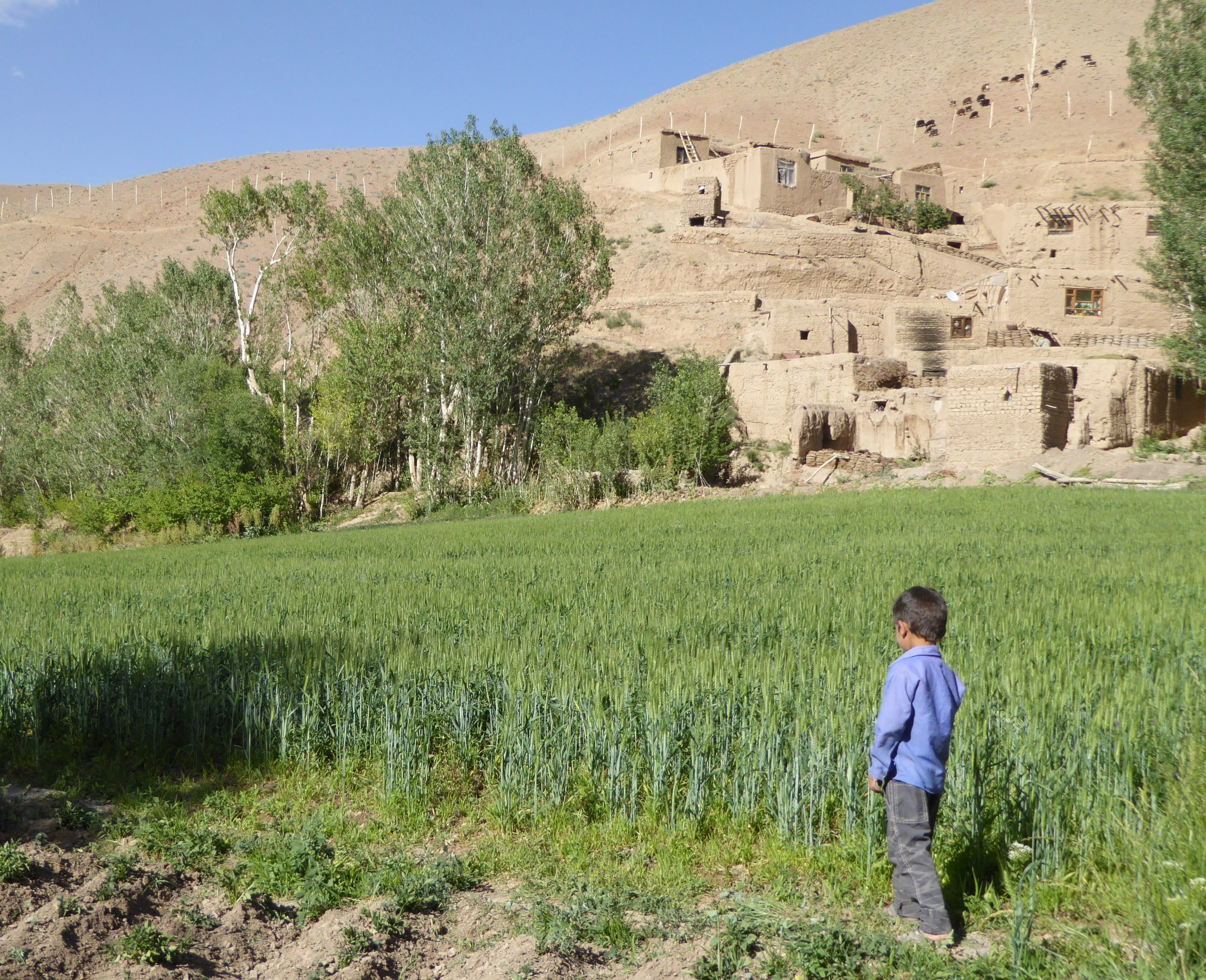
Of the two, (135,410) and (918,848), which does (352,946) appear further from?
(135,410)

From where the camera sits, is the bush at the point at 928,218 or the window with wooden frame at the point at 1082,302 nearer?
the window with wooden frame at the point at 1082,302

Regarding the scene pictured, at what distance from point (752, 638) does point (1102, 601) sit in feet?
11.1

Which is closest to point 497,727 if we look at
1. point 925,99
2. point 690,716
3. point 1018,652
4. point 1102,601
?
point 690,716

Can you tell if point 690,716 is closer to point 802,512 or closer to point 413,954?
point 413,954

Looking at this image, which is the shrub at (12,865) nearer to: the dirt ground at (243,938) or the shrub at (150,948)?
the dirt ground at (243,938)

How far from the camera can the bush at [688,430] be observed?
25.9 metres

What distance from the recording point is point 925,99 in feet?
250

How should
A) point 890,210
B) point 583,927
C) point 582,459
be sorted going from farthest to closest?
point 890,210 < point 582,459 < point 583,927

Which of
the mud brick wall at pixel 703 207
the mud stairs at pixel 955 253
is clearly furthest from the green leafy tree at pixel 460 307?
the mud stairs at pixel 955 253

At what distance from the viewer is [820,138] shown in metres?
74.6

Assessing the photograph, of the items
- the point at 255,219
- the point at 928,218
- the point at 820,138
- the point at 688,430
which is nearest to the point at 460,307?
the point at 688,430

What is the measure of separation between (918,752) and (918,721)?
115 millimetres

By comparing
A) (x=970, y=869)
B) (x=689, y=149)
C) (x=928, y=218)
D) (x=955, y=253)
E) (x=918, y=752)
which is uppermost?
(x=689, y=149)

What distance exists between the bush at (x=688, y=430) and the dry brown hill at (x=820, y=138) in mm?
9919
